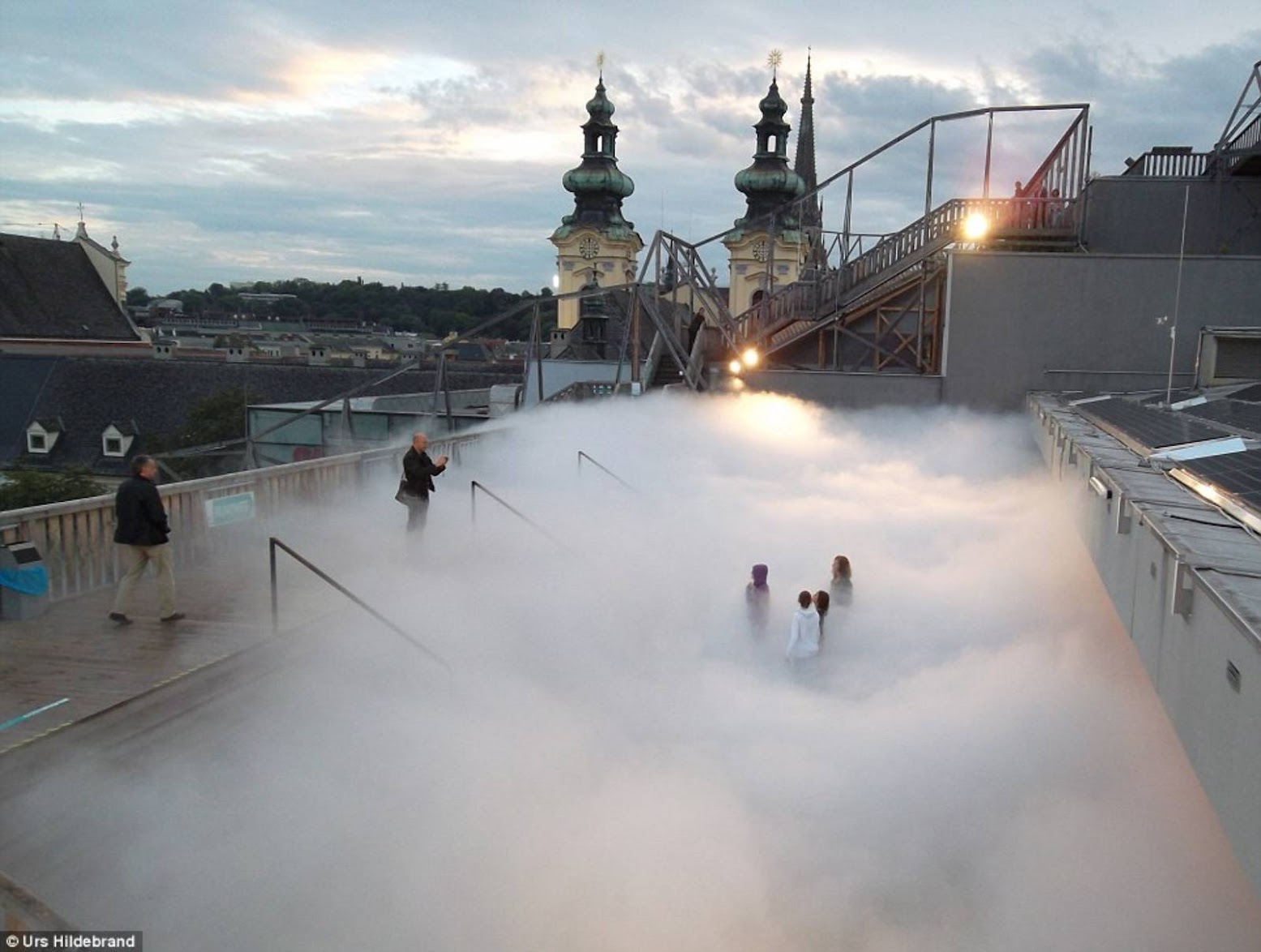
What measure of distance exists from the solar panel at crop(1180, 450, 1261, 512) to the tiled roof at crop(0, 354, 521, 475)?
5746 centimetres

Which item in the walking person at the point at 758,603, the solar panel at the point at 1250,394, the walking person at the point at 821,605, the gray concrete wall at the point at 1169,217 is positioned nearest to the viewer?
the walking person at the point at 821,605

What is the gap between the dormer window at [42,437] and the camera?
61.3 metres

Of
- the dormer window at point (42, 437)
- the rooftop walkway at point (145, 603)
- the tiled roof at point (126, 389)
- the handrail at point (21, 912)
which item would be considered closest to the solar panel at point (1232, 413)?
the rooftop walkway at point (145, 603)

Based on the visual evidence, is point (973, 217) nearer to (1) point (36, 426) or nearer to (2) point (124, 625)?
(2) point (124, 625)

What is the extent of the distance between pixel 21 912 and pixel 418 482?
852 cm

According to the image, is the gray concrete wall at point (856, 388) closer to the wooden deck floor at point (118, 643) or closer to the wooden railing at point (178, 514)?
the wooden railing at point (178, 514)

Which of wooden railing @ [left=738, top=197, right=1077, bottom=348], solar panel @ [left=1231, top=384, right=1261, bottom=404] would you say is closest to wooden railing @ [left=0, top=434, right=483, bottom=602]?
solar panel @ [left=1231, top=384, right=1261, bottom=404]

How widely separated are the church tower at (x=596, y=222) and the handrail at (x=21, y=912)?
76077mm

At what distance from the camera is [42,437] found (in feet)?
201

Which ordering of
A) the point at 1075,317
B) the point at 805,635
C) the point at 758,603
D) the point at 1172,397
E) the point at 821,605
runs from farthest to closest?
the point at 1075,317 < the point at 1172,397 < the point at 758,603 < the point at 821,605 < the point at 805,635

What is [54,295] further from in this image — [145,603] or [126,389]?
[145,603]

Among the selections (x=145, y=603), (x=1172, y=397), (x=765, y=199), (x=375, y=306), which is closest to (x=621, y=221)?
(x=765, y=199)

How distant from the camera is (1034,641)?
35.6 ft

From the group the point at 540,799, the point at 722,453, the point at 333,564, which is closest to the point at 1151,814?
the point at 540,799
